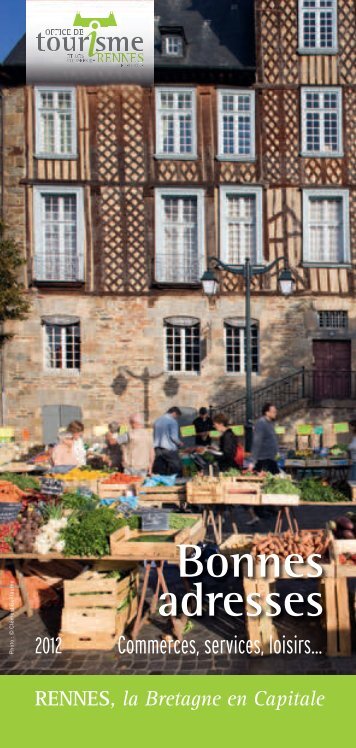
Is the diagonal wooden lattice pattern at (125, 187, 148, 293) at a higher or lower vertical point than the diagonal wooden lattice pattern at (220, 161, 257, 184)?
lower

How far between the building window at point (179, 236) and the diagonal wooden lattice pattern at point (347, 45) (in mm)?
5499

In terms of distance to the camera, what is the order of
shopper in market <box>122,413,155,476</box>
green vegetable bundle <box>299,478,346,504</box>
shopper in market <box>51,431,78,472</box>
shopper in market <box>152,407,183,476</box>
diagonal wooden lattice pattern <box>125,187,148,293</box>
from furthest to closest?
diagonal wooden lattice pattern <box>125,187,148,293</box> < shopper in market <box>152,407,183,476</box> < shopper in market <box>51,431,78,472</box> < shopper in market <box>122,413,155,476</box> < green vegetable bundle <box>299,478,346,504</box>

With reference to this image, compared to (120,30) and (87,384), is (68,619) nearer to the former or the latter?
(120,30)

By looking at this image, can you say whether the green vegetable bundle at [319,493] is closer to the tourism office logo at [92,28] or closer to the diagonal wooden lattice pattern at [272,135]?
the tourism office logo at [92,28]

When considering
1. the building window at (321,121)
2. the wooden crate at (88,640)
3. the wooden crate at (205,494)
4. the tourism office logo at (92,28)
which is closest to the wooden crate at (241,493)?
the wooden crate at (205,494)

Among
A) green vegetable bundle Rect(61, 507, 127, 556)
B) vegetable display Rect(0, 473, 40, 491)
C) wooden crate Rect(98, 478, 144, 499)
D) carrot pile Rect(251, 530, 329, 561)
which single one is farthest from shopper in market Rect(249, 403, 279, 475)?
green vegetable bundle Rect(61, 507, 127, 556)

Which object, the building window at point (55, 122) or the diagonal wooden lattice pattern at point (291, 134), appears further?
the diagonal wooden lattice pattern at point (291, 134)

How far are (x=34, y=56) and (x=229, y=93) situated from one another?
9.96m

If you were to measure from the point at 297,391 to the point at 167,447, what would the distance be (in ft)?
30.1

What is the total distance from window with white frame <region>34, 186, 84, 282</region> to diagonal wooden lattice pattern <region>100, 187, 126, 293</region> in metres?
0.64

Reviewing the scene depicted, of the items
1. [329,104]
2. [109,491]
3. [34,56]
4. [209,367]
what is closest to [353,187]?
[329,104]

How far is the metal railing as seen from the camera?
18.7 metres

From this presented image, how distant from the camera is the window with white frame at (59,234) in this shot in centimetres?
1883

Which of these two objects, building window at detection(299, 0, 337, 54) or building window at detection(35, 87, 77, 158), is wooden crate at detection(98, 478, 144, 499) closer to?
building window at detection(35, 87, 77, 158)
